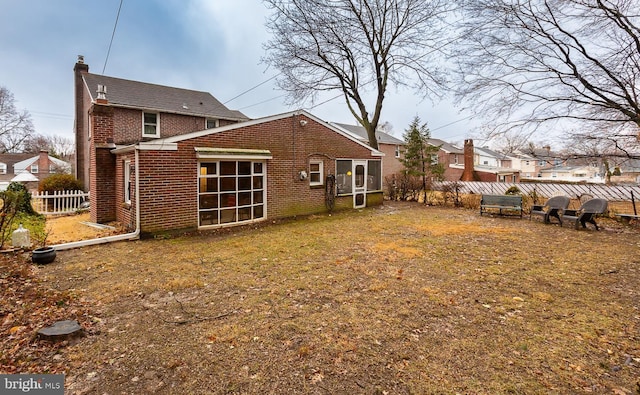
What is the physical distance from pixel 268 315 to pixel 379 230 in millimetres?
5999

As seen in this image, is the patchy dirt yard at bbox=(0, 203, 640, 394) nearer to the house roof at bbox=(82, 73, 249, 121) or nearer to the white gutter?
the white gutter

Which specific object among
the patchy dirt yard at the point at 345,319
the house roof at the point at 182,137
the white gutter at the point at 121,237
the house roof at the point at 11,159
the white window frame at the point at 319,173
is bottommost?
the patchy dirt yard at the point at 345,319

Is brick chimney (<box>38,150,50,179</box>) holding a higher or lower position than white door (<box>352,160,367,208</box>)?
higher

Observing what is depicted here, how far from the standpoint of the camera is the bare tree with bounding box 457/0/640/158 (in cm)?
898

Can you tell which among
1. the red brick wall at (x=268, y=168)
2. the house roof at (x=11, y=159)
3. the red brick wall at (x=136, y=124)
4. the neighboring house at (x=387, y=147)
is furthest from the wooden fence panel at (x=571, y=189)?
the house roof at (x=11, y=159)

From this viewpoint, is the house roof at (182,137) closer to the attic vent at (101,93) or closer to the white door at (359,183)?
the attic vent at (101,93)

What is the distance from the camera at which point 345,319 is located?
363 centimetres

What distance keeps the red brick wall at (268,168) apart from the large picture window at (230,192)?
29 centimetres

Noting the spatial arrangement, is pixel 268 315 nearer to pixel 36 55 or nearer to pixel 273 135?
pixel 273 135

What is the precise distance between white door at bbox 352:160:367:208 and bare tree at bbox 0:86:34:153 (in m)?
41.6

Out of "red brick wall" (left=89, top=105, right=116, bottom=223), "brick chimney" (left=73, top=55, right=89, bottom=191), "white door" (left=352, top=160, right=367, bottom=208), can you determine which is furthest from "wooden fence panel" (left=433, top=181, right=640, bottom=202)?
"brick chimney" (left=73, top=55, right=89, bottom=191)

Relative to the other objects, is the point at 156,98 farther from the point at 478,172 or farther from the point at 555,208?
the point at 478,172

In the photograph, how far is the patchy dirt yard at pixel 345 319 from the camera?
2.59 meters

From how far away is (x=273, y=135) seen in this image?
409 inches
